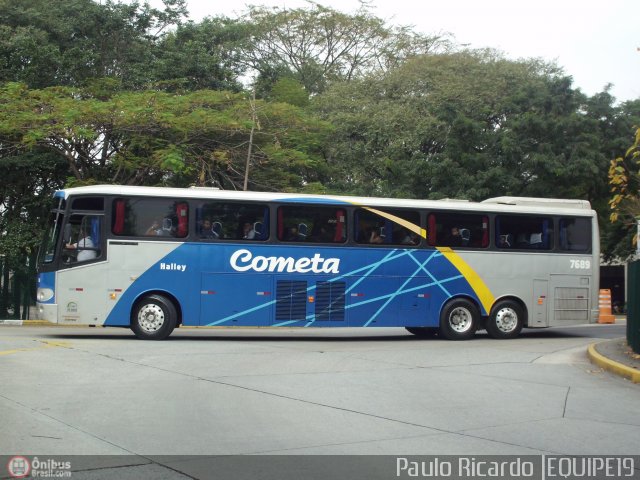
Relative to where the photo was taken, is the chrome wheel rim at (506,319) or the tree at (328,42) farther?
the tree at (328,42)

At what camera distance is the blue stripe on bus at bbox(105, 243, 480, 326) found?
1811 centimetres

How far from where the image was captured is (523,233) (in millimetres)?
20406

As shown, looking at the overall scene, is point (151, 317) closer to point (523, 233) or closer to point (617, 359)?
point (523, 233)

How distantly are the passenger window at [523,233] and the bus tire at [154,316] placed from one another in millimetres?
8177

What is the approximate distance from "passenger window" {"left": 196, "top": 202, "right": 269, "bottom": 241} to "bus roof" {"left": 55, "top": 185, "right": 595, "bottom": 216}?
0.21m

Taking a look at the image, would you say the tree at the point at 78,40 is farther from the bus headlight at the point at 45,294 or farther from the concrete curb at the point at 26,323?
the bus headlight at the point at 45,294

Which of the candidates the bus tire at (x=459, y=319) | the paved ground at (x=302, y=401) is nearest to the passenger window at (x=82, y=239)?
the paved ground at (x=302, y=401)

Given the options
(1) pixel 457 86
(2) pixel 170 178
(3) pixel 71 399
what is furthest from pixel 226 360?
(1) pixel 457 86

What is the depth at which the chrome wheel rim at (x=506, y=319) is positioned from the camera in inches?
798

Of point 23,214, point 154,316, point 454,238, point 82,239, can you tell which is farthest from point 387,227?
point 23,214

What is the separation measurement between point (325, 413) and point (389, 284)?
10.2m

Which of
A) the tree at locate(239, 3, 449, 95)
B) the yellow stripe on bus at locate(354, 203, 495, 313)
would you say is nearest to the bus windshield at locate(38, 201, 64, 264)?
the yellow stripe on bus at locate(354, 203, 495, 313)

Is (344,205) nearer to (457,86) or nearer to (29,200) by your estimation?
(29,200)

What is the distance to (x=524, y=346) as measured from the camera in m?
18.3
